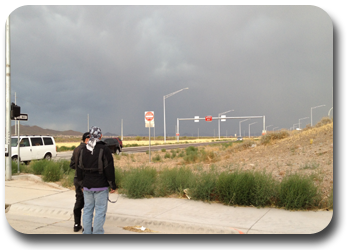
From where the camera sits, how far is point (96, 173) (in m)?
5.54

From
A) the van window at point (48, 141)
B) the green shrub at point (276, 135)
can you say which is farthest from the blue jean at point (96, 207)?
the green shrub at point (276, 135)

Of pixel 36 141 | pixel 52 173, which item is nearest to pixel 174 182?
pixel 52 173

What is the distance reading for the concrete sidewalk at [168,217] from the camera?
21.4ft

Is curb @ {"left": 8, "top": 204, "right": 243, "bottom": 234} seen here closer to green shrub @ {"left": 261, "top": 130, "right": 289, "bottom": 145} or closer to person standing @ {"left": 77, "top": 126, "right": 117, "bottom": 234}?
person standing @ {"left": 77, "top": 126, "right": 117, "bottom": 234}

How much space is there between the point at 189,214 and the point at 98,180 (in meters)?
2.88

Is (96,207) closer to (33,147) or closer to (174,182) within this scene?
(174,182)

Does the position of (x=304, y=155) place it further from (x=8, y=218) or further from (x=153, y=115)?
(x=8, y=218)

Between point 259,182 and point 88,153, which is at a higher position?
point 88,153

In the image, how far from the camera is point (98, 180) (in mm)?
5512

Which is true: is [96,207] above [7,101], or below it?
below

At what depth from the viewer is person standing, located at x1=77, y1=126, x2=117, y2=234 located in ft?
18.1

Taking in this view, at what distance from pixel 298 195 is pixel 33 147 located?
56.1ft

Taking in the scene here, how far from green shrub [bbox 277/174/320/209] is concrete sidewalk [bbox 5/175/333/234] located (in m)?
0.30
